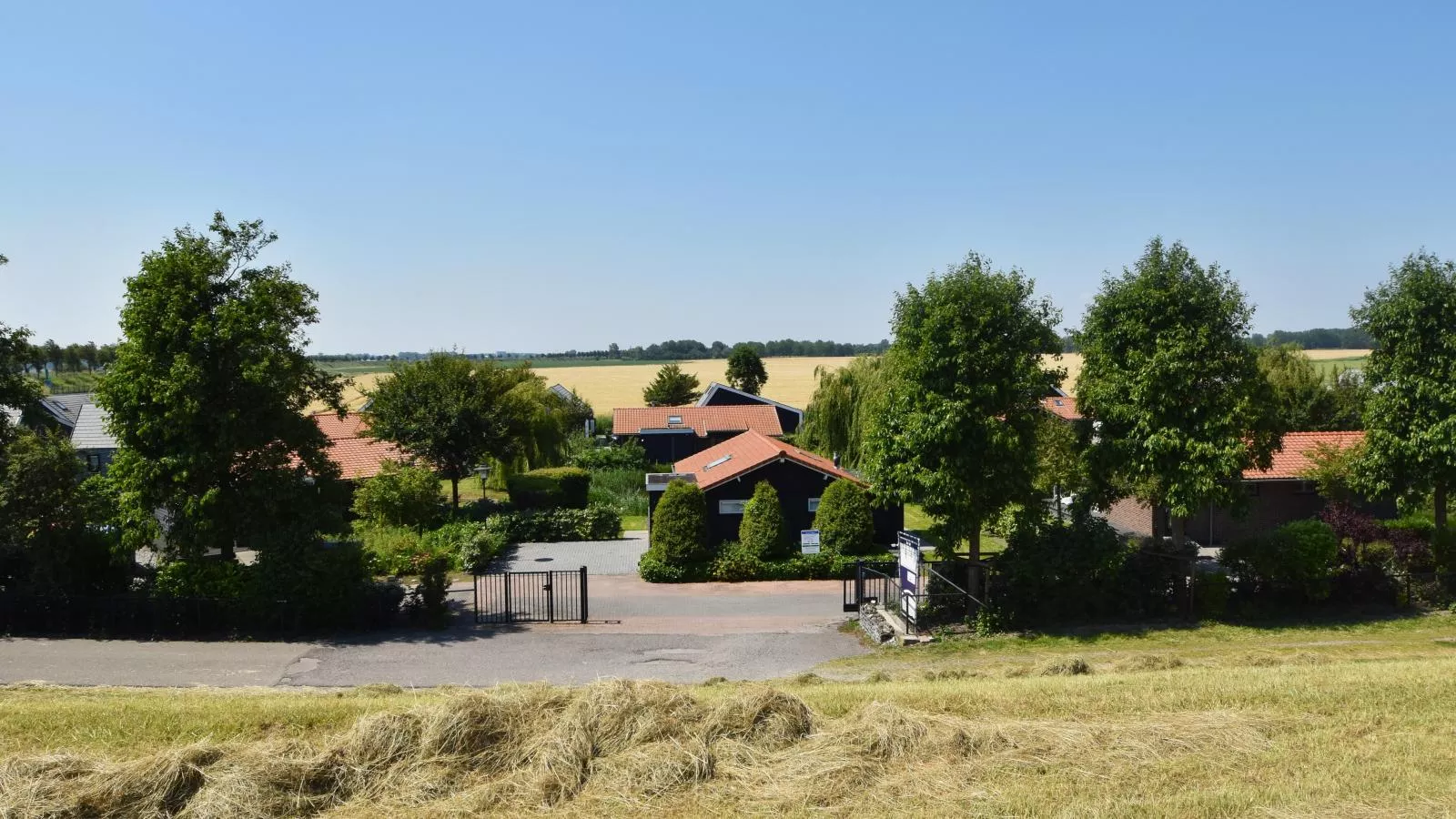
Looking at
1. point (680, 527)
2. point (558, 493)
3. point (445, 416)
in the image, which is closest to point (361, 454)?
point (445, 416)

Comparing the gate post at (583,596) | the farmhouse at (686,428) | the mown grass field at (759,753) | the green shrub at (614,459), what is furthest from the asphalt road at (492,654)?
the farmhouse at (686,428)

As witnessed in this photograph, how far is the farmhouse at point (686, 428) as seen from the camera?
172 feet

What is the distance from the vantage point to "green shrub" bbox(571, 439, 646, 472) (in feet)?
162

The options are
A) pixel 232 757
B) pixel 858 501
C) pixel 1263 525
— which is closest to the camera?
pixel 232 757

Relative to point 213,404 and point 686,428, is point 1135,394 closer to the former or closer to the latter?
point 213,404

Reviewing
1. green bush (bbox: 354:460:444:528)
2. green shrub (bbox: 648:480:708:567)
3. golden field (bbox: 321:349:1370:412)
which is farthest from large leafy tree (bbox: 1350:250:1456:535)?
golden field (bbox: 321:349:1370:412)

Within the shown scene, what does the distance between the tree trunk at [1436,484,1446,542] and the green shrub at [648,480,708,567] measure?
17942 mm

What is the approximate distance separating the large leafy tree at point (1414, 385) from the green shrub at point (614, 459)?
104 feet

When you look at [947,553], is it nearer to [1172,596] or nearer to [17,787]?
[1172,596]

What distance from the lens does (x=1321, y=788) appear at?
29.9ft

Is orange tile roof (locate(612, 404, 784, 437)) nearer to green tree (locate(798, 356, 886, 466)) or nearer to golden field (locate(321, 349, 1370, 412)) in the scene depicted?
green tree (locate(798, 356, 886, 466))

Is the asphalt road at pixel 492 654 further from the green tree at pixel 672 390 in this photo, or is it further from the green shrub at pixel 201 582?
the green tree at pixel 672 390

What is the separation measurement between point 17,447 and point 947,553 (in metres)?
19.6

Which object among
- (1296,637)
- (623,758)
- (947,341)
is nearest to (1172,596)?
(1296,637)
